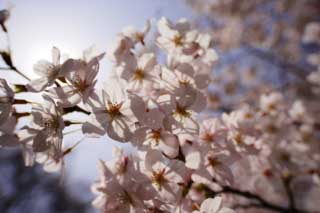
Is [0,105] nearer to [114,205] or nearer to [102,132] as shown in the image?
[102,132]

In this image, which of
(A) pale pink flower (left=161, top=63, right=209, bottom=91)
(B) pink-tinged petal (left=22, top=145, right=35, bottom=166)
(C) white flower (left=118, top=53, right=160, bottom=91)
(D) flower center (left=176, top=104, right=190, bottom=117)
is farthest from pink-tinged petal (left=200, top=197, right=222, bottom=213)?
(B) pink-tinged petal (left=22, top=145, right=35, bottom=166)

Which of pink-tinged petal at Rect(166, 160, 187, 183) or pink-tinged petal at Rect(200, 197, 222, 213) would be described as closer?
pink-tinged petal at Rect(200, 197, 222, 213)

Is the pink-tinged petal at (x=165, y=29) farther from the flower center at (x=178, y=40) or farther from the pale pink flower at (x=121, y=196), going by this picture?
the pale pink flower at (x=121, y=196)

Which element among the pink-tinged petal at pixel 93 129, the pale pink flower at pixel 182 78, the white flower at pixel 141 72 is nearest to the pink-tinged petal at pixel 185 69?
the pale pink flower at pixel 182 78

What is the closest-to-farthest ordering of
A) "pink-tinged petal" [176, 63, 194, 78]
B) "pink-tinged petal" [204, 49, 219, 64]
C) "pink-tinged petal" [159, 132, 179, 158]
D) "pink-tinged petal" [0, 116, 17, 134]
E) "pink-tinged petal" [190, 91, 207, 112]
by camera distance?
1. "pink-tinged petal" [0, 116, 17, 134]
2. "pink-tinged petal" [159, 132, 179, 158]
3. "pink-tinged petal" [190, 91, 207, 112]
4. "pink-tinged petal" [176, 63, 194, 78]
5. "pink-tinged petal" [204, 49, 219, 64]

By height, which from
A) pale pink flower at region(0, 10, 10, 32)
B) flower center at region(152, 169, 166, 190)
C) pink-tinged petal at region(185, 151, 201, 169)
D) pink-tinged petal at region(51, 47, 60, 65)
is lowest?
flower center at region(152, 169, 166, 190)

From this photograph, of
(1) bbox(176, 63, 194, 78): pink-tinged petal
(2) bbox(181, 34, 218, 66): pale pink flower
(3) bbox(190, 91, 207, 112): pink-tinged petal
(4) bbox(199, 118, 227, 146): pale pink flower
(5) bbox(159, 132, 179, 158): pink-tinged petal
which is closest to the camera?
(5) bbox(159, 132, 179, 158): pink-tinged petal

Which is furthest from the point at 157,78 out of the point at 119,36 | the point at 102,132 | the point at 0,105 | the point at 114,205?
the point at 0,105

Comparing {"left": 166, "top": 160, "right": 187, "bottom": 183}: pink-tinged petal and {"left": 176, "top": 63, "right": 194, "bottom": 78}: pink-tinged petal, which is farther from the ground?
{"left": 176, "top": 63, "right": 194, "bottom": 78}: pink-tinged petal

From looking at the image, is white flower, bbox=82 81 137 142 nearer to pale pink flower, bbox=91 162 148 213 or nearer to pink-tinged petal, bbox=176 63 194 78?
pale pink flower, bbox=91 162 148 213
